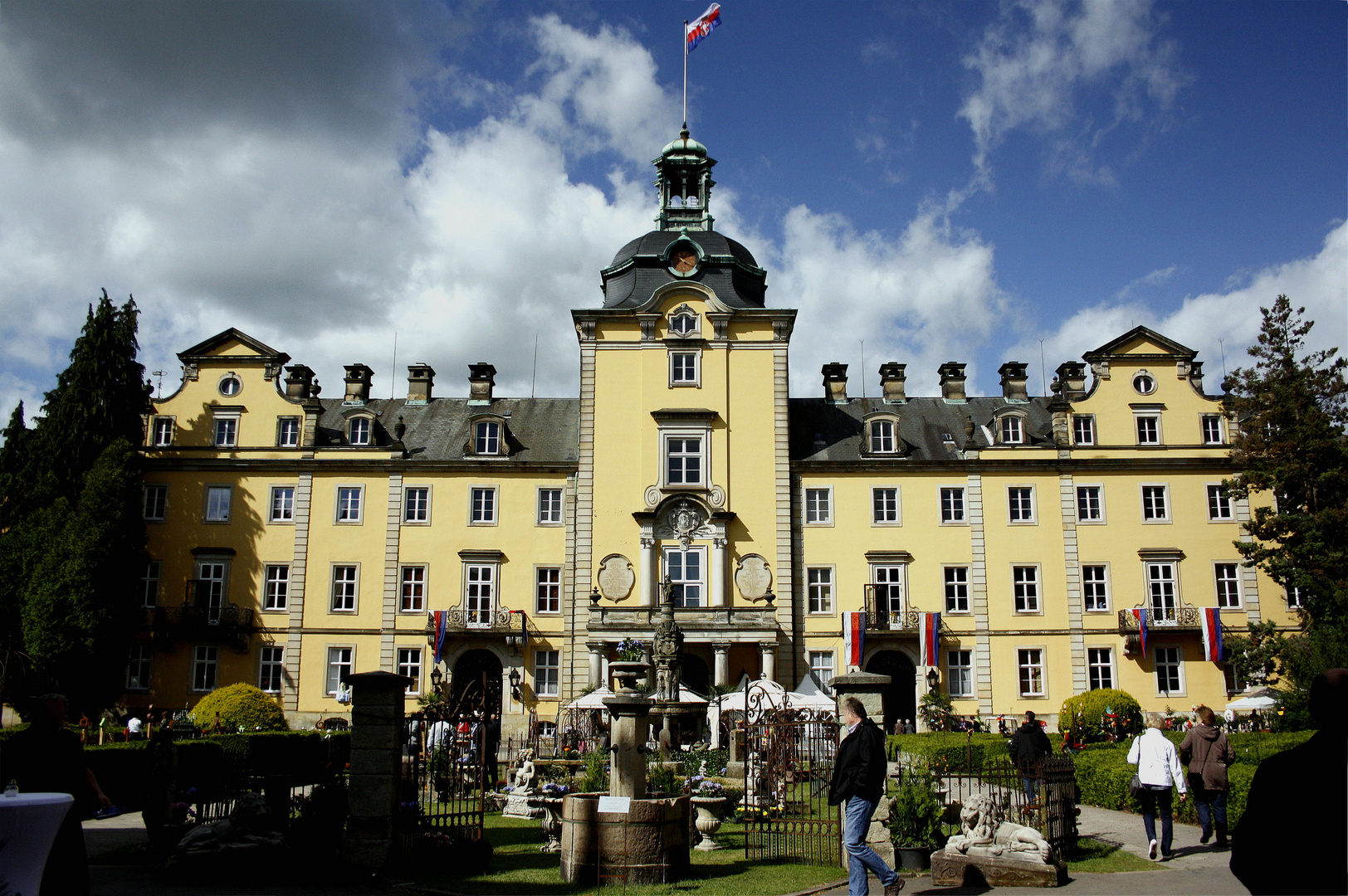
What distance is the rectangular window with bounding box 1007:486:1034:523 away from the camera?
124 feet

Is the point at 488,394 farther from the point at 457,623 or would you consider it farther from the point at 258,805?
the point at 258,805

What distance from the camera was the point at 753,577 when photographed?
3656cm

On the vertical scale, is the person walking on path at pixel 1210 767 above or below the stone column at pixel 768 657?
below

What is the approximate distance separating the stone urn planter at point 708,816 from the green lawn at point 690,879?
264 millimetres

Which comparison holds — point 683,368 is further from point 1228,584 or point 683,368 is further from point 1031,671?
point 1228,584

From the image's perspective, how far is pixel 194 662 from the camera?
3688cm

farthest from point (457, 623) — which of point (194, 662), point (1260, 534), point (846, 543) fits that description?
point (1260, 534)

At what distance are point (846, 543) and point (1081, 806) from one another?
699 inches

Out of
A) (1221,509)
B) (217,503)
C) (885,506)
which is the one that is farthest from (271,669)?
(1221,509)

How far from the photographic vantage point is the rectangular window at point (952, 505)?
3794 centimetres

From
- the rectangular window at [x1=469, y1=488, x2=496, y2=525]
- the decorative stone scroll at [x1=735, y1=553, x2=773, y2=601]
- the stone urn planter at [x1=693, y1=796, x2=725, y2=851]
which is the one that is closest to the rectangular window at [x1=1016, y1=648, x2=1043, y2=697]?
the decorative stone scroll at [x1=735, y1=553, x2=773, y2=601]

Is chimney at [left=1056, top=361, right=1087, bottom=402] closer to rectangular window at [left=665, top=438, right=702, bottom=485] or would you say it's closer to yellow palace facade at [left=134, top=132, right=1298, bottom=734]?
yellow palace facade at [left=134, top=132, right=1298, bottom=734]

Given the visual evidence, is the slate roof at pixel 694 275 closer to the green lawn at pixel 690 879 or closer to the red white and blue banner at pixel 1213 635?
the red white and blue banner at pixel 1213 635

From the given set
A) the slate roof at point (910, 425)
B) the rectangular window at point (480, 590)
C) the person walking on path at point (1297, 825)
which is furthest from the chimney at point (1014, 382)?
the person walking on path at point (1297, 825)
